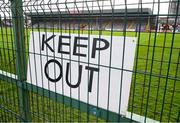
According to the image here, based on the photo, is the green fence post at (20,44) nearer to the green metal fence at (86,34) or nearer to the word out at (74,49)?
the green metal fence at (86,34)

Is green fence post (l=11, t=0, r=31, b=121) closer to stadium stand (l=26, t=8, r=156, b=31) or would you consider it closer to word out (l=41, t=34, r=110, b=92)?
stadium stand (l=26, t=8, r=156, b=31)

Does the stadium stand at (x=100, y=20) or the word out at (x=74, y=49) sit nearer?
the stadium stand at (x=100, y=20)

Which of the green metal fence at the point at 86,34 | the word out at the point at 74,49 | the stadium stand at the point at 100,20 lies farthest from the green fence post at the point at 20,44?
the word out at the point at 74,49

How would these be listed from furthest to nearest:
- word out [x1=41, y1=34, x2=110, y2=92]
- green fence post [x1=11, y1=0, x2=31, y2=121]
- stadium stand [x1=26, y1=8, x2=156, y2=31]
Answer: green fence post [x1=11, y1=0, x2=31, y2=121]
word out [x1=41, y1=34, x2=110, y2=92]
stadium stand [x1=26, y1=8, x2=156, y2=31]

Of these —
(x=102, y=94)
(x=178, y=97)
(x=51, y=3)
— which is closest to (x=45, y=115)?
(x=102, y=94)

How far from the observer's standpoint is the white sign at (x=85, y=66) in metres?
1.25

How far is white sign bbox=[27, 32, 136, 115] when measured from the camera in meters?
1.25

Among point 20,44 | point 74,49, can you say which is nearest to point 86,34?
point 74,49

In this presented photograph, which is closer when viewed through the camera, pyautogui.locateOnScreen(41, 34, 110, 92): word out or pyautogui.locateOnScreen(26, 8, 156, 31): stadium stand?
pyautogui.locateOnScreen(26, 8, 156, 31): stadium stand

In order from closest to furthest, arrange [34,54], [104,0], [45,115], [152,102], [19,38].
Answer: [104,0] → [34,54] → [19,38] → [45,115] → [152,102]

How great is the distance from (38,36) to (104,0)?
2.17 ft

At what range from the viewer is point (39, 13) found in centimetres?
158

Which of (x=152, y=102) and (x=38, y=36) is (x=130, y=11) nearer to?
(x=38, y=36)

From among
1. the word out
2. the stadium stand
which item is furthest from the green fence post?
the word out
